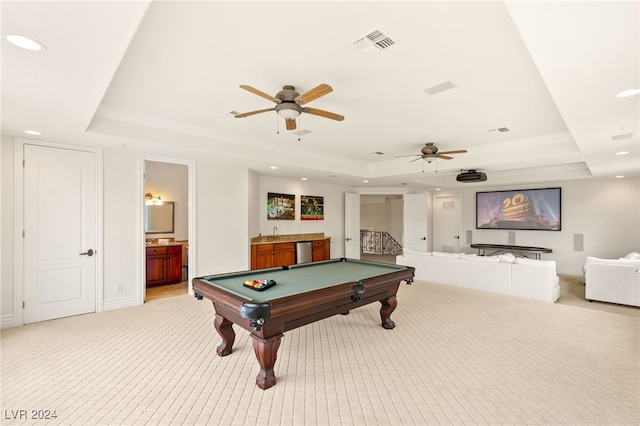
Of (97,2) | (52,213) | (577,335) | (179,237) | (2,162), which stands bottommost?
(577,335)

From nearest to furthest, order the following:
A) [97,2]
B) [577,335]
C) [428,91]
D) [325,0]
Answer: [97,2], [325,0], [428,91], [577,335]

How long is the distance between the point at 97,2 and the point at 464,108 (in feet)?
11.6

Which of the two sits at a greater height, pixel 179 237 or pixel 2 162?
pixel 2 162

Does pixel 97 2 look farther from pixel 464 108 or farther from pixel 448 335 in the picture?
pixel 448 335

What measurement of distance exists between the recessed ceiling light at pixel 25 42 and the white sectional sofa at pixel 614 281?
7319mm

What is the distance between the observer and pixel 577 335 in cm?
362

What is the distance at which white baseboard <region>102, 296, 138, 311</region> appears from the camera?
454cm

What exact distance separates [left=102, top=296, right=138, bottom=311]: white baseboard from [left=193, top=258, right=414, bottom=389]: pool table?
240 cm

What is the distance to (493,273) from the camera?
18.2ft

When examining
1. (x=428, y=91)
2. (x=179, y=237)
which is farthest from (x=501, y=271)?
(x=179, y=237)

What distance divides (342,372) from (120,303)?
3763 mm

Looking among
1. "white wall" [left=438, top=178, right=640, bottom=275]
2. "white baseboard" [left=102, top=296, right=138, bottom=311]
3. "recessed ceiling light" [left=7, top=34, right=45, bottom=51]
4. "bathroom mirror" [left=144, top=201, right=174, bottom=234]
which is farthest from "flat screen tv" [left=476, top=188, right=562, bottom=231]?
"recessed ceiling light" [left=7, top=34, right=45, bottom=51]

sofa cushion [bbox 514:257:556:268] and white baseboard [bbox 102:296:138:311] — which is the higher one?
sofa cushion [bbox 514:257:556:268]

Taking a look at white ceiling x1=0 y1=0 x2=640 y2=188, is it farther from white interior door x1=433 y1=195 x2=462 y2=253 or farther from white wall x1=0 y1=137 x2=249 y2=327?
white interior door x1=433 y1=195 x2=462 y2=253
